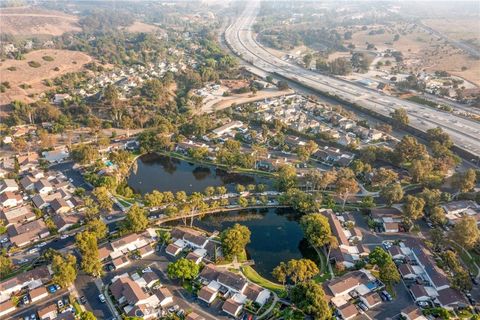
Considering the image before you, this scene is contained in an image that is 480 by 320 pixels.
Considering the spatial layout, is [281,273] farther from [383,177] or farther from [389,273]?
[383,177]

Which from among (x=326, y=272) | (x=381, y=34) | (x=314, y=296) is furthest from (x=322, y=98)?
(x=381, y=34)

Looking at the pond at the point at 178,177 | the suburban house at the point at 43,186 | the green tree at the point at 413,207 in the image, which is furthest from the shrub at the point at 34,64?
the green tree at the point at 413,207

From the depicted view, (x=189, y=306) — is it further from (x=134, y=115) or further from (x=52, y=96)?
(x=52, y=96)

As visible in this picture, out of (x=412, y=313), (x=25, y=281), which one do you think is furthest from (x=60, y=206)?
(x=412, y=313)

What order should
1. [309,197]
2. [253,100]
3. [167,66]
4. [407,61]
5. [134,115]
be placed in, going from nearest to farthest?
[309,197], [134,115], [253,100], [167,66], [407,61]

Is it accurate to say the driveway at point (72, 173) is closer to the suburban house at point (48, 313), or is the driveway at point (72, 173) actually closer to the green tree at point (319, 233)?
the suburban house at point (48, 313)

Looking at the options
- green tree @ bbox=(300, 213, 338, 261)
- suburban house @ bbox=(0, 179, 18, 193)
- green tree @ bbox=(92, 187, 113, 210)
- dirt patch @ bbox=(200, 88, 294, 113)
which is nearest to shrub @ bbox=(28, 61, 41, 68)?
dirt patch @ bbox=(200, 88, 294, 113)
